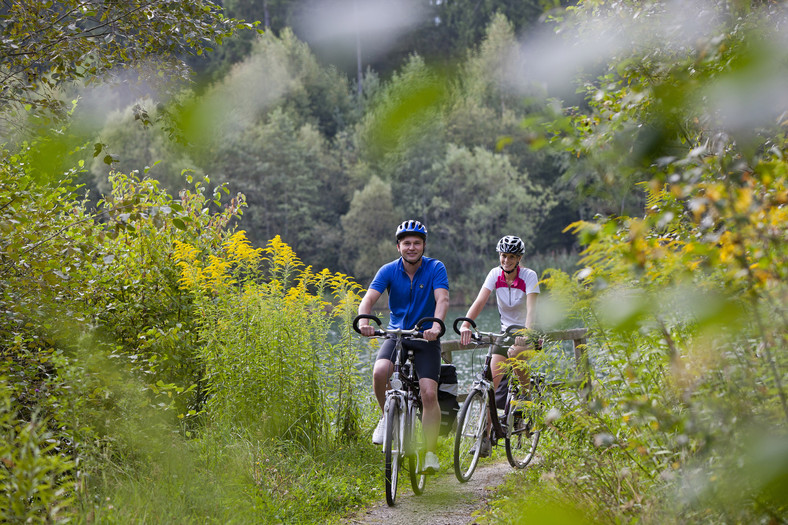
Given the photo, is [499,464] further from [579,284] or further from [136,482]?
[579,284]

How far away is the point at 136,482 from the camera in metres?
4.42

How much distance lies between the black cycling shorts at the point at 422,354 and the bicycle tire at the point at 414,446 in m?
0.27

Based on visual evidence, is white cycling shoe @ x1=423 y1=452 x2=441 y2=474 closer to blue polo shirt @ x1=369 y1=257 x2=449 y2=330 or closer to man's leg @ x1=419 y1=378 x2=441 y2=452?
man's leg @ x1=419 y1=378 x2=441 y2=452

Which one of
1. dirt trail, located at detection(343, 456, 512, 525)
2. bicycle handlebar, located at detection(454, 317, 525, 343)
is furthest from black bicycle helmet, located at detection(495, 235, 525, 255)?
dirt trail, located at detection(343, 456, 512, 525)

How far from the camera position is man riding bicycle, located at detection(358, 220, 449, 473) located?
5398 millimetres

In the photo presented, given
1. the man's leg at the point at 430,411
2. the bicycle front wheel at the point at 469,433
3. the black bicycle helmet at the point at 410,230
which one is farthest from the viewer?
the bicycle front wheel at the point at 469,433

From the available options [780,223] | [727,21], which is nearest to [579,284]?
[780,223]

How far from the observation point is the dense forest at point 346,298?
7.37ft

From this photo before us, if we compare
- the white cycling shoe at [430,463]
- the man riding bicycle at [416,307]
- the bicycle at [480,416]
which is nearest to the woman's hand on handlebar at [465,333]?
the bicycle at [480,416]

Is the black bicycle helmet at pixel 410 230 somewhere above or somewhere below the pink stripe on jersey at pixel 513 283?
above

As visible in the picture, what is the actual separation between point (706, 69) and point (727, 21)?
1.23 meters

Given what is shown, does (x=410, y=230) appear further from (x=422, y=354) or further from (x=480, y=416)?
(x=480, y=416)

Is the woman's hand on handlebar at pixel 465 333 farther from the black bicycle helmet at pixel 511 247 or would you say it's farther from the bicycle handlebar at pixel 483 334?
the black bicycle helmet at pixel 511 247

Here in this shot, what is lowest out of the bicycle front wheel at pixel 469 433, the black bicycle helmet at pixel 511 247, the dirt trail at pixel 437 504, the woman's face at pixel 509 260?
the dirt trail at pixel 437 504
